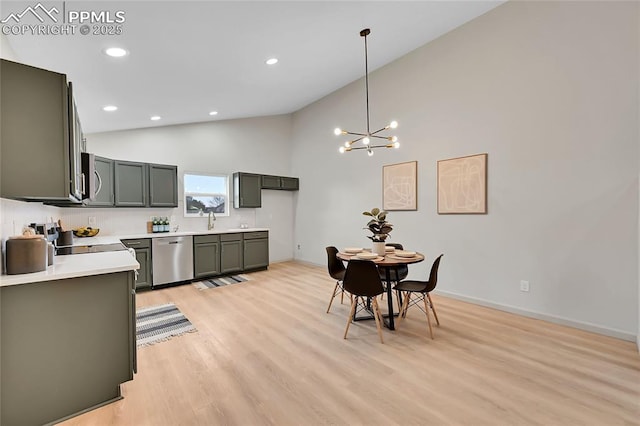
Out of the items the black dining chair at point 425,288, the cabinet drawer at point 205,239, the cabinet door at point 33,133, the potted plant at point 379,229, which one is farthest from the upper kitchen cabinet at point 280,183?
the cabinet door at point 33,133

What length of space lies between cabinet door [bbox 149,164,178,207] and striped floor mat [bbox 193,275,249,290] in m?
1.54

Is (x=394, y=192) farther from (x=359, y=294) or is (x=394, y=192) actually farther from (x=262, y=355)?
(x=262, y=355)

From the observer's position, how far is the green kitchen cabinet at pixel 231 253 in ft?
17.9

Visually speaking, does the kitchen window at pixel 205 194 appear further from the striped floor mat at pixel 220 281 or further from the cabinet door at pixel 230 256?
the striped floor mat at pixel 220 281

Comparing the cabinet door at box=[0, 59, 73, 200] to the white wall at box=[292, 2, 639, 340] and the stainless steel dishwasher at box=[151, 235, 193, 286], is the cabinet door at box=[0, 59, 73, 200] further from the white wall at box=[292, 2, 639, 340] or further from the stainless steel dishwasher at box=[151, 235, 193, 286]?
the white wall at box=[292, 2, 639, 340]

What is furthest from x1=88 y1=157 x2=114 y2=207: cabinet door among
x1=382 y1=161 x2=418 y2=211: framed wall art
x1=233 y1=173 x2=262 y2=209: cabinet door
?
x1=382 y1=161 x2=418 y2=211: framed wall art

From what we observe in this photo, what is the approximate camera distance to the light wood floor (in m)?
1.80

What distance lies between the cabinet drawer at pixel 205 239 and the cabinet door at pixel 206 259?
0.05 metres

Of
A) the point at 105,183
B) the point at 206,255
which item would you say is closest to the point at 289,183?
the point at 206,255

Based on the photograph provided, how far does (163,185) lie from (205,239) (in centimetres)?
122

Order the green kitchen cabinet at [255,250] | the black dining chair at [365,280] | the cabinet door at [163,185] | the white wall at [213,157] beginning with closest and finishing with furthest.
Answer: the black dining chair at [365,280]
the white wall at [213,157]
the cabinet door at [163,185]
the green kitchen cabinet at [255,250]

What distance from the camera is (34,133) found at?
5.67ft

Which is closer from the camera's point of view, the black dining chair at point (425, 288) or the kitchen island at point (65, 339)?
the kitchen island at point (65, 339)

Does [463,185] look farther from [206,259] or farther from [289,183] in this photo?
[206,259]
